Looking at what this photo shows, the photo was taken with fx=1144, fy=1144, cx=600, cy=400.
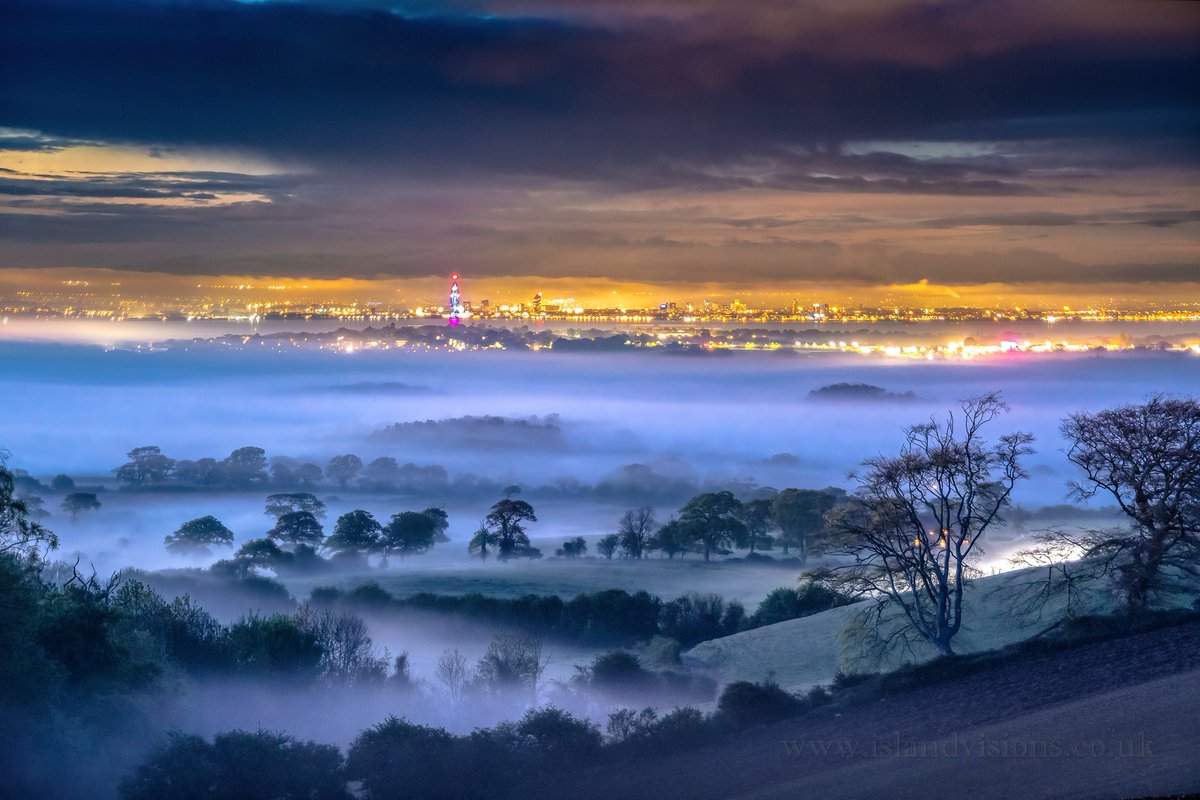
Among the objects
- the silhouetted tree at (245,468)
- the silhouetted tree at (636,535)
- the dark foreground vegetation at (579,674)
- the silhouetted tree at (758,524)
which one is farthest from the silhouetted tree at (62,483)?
the dark foreground vegetation at (579,674)

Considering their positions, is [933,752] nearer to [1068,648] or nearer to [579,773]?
[579,773]

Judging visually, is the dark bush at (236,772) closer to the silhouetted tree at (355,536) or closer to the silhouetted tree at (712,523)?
the silhouetted tree at (712,523)

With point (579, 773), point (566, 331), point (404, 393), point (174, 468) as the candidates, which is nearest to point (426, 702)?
point (579, 773)

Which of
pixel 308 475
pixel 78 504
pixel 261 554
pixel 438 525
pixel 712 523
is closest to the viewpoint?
pixel 261 554

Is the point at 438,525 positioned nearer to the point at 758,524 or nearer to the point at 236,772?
the point at 758,524

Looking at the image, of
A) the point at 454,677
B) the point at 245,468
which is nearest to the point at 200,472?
the point at 245,468

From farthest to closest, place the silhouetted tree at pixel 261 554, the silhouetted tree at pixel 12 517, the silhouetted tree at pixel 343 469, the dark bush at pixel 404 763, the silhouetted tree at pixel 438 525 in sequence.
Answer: the silhouetted tree at pixel 343 469, the silhouetted tree at pixel 438 525, the silhouetted tree at pixel 261 554, the silhouetted tree at pixel 12 517, the dark bush at pixel 404 763

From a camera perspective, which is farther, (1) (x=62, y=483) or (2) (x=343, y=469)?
(2) (x=343, y=469)
